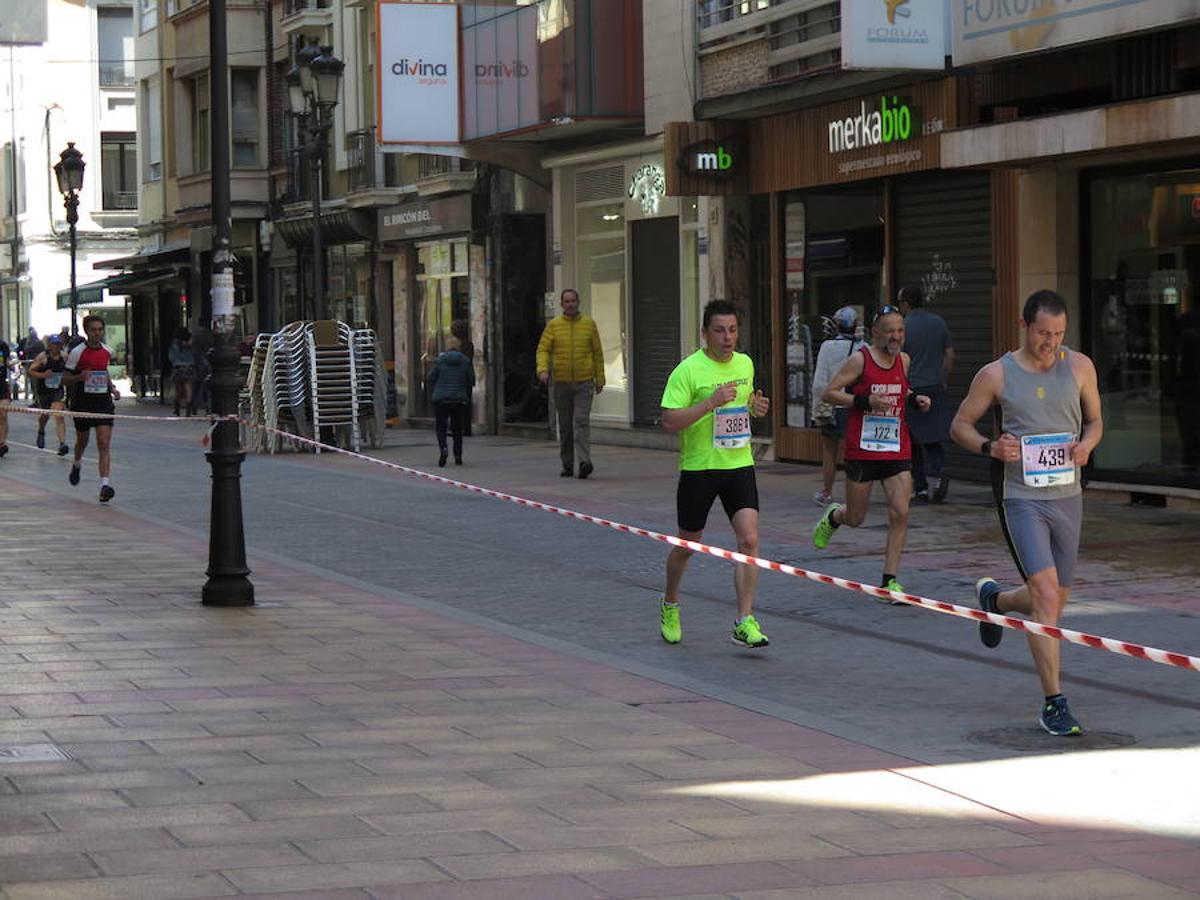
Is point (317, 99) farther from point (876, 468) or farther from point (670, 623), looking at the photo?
→ point (670, 623)

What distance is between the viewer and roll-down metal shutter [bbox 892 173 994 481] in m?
19.9

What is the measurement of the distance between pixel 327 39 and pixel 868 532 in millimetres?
25756

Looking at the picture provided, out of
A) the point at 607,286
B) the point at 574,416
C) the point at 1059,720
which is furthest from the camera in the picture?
the point at 607,286

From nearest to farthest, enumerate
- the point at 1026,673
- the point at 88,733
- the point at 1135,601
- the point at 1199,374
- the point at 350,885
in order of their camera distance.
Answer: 1. the point at 350,885
2. the point at 88,733
3. the point at 1026,673
4. the point at 1135,601
5. the point at 1199,374

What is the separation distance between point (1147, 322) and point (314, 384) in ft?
41.3

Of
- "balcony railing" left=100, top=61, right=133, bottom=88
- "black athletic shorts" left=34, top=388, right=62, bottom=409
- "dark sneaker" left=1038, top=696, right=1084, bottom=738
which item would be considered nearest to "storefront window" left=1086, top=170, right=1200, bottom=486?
"dark sneaker" left=1038, top=696, right=1084, bottom=738

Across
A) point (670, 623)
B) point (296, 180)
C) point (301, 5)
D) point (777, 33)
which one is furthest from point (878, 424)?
point (296, 180)

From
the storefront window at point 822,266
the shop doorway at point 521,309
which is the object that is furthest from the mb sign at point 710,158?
the shop doorway at point 521,309

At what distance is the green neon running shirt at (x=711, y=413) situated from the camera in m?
10.8

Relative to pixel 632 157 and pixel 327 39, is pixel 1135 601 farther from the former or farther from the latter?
pixel 327 39

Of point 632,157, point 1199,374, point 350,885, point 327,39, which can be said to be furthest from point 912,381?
point 327,39

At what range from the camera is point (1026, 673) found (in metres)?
9.86

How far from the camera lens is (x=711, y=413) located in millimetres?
10836

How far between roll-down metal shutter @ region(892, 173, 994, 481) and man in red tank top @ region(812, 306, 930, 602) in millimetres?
7345
